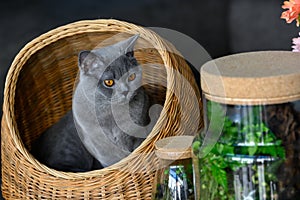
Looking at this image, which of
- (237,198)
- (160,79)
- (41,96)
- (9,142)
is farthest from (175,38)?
(237,198)

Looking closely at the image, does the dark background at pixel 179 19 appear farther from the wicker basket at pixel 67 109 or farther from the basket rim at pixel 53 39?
the basket rim at pixel 53 39

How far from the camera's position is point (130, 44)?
1373mm

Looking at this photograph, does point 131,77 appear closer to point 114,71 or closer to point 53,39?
point 114,71

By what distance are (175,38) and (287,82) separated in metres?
1.10

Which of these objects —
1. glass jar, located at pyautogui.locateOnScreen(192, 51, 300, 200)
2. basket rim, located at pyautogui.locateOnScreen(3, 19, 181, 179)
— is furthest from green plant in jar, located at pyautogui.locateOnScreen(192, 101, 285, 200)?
basket rim, located at pyautogui.locateOnScreen(3, 19, 181, 179)

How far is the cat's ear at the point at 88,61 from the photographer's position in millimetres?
1384

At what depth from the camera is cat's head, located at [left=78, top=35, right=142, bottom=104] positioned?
1399 millimetres

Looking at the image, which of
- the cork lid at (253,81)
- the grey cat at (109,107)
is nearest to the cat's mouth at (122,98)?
the grey cat at (109,107)

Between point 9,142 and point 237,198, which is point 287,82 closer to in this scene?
point 237,198

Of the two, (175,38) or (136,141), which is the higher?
(175,38)

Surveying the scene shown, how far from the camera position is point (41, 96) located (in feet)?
5.58

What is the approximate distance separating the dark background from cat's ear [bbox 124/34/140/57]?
80cm

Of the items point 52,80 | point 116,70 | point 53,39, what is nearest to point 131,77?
point 116,70

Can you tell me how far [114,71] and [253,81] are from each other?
0.68 meters
